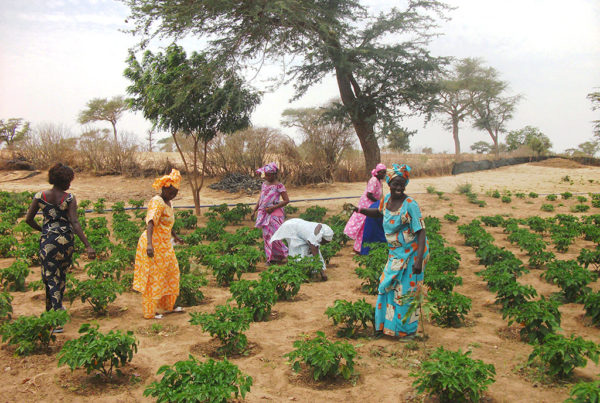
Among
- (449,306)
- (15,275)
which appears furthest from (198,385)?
(15,275)

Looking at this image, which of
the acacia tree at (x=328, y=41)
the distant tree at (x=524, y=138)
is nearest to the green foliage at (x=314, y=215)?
the acacia tree at (x=328, y=41)

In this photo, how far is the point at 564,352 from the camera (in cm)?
388

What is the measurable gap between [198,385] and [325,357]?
3.58 feet

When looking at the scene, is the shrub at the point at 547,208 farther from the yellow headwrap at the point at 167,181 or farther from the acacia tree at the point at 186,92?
the yellow headwrap at the point at 167,181

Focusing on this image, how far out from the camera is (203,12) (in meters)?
12.6

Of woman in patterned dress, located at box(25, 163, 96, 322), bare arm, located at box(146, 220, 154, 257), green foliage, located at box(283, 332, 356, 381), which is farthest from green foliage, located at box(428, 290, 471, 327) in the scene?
woman in patterned dress, located at box(25, 163, 96, 322)

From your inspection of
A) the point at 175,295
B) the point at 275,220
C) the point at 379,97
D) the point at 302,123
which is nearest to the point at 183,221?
the point at 275,220

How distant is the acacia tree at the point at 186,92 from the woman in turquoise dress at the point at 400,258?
8.10 m

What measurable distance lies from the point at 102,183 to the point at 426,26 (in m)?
16.9

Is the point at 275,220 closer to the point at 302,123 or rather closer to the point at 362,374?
the point at 362,374

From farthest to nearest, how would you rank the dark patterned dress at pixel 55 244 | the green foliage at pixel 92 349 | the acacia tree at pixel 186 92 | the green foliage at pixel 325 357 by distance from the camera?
the acacia tree at pixel 186 92 < the dark patterned dress at pixel 55 244 < the green foliage at pixel 325 357 < the green foliage at pixel 92 349

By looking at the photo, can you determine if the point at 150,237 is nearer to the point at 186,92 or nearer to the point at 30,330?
the point at 30,330

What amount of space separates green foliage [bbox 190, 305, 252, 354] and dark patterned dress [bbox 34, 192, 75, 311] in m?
1.78

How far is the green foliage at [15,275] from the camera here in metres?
6.69
